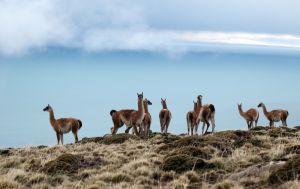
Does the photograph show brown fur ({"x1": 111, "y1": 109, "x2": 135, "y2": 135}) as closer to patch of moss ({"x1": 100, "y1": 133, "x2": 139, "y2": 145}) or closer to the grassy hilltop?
patch of moss ({"x1": 100, "y1": 133, "x2": 139, "y2": 145})

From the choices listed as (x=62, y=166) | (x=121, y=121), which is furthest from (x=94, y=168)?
(x=121, y=121)

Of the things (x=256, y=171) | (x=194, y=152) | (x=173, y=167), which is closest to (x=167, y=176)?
(x=173, y=167)

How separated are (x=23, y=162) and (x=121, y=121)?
9110 mm

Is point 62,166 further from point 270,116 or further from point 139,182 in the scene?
point 270,116

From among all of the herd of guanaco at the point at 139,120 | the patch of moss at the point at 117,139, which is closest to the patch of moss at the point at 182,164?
the patch of moss at the point at 117,139

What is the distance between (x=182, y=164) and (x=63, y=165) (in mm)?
3670

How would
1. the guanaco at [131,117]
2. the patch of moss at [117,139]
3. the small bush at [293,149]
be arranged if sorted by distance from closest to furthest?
the small bush at [293,149]
the patch of moss at [117,139]
the guanaco at [131,117]

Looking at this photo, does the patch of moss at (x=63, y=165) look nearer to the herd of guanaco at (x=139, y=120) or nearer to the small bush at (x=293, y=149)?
the small bush at (x=293, y=149)

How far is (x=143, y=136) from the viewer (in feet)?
76.8

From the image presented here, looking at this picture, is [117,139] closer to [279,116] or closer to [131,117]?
[131,117]

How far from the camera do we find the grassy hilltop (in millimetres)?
10984

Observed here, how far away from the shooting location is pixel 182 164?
44.1 ft

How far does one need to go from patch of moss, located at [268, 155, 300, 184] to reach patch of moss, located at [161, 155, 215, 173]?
2859 millimetres

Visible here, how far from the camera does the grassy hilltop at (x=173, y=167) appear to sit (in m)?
11.0
